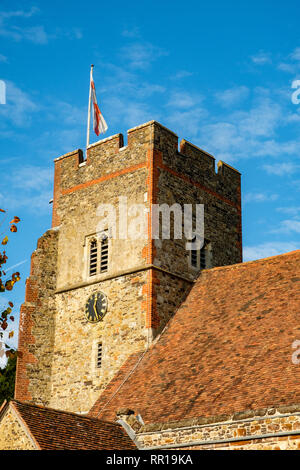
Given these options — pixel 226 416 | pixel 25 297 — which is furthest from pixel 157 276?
pixel 226 416

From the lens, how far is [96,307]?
25.5m

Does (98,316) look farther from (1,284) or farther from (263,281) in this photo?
(1,284)

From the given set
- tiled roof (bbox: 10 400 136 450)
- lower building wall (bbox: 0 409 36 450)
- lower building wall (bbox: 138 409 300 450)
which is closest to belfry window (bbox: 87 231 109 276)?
tiled roof (bbox: 10 400 136 450)

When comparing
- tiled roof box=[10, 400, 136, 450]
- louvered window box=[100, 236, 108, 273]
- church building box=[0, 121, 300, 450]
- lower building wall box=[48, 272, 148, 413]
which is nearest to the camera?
tiled roof box=[10, 400, 136, 450]

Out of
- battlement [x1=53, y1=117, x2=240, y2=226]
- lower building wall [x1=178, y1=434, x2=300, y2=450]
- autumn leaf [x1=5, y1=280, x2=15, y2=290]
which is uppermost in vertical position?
battlement [x1=53, y1=117, x2=240, y2=226]

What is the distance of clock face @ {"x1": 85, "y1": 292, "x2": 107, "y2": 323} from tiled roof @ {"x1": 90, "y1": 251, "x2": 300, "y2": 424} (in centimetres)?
234

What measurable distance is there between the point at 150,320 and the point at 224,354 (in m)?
3.68

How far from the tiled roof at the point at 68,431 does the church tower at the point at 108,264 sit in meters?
4.91

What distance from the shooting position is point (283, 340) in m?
19.7

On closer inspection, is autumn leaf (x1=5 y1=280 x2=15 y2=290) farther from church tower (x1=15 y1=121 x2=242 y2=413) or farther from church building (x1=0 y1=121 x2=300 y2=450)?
church tower (x1=15 y1=121 x2=242 y2=413)

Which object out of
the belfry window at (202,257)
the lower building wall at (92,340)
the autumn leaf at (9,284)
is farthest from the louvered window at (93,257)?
the autumn leaf at (9,284)

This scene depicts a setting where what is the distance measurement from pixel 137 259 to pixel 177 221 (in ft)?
7.14

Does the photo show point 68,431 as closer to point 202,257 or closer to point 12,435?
point 12,435

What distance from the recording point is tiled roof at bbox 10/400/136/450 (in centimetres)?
1709
